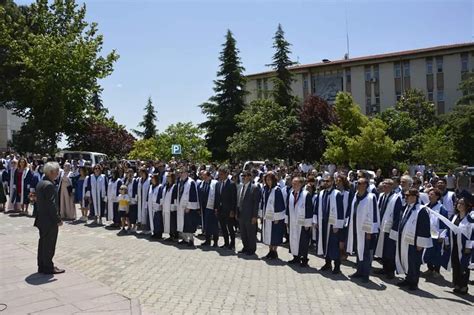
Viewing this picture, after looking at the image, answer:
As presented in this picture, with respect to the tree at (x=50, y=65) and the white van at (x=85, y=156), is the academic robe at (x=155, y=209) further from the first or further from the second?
the tree at (x=50, y=65)

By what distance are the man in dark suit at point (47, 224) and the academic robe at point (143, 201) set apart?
488cm

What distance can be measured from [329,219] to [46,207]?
5.64m

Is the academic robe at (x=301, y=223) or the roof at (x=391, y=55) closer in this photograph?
the academic robe at (x=301, y=223)

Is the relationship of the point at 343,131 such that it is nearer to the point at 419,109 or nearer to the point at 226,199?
the point at 419,109

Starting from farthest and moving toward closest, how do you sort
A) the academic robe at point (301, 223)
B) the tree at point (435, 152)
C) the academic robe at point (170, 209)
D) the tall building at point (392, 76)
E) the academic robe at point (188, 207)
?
1. the tall building at point (392, 76)
2. the tree at point (435, 152)
3. the academic robe at point (170, 209)
4. the academic robe at point (188, 207)
5. the academic robe at point (301, 223)

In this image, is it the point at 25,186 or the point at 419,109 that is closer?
the point at 25,186

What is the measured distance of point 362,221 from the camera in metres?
9.12

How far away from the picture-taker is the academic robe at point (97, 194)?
15031 millimetres

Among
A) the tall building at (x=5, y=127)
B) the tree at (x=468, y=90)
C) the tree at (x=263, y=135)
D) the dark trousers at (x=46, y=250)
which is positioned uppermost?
the tree at (x=468, y=90)

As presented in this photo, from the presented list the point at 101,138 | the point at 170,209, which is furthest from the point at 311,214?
the point at 101,138

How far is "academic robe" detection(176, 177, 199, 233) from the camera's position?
12.1 m

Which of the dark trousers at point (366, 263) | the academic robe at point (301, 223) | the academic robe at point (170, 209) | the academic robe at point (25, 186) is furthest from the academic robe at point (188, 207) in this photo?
the academic robe at point (25, 186)

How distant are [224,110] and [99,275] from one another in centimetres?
3317

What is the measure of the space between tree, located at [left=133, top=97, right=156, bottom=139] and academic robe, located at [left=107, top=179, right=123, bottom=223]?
Result: 55059 mm
